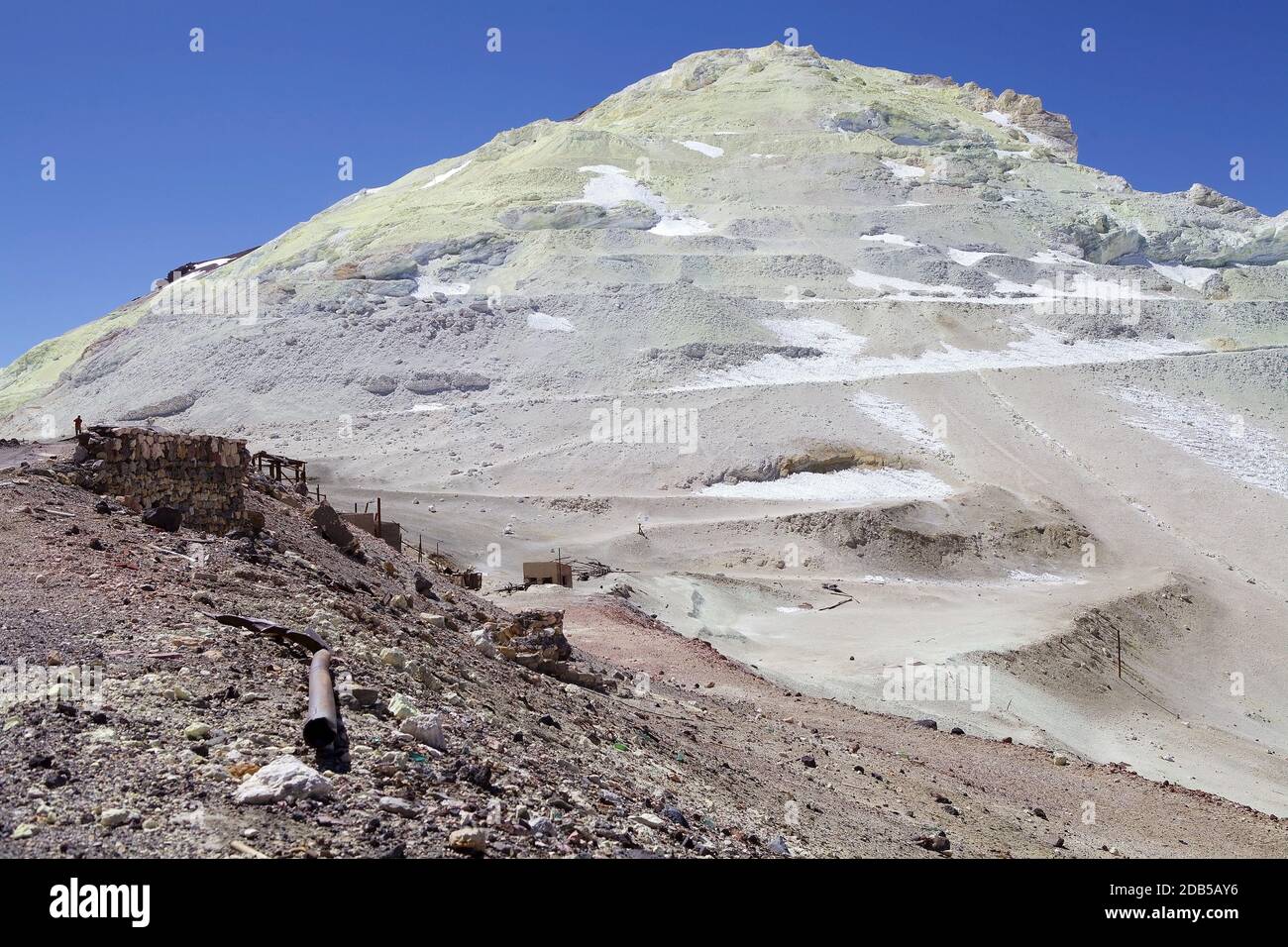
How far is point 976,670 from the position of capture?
59.2ft

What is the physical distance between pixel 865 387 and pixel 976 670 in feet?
86.0

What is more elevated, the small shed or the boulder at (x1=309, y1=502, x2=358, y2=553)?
the boulder at (x1=309, y1=502, x2=358, y2=553)

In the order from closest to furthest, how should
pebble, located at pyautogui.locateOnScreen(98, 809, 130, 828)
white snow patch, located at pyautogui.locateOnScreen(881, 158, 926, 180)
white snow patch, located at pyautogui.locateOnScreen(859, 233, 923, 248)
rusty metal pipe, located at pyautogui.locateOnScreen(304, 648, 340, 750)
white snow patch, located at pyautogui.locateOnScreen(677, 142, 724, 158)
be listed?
pebble, located at pyautogui.locateOnScreen(98, 809, 130, 828), rusty metal pipe, located at pyautogui.locateOnScreen(304, 648, 340, 750), white snow patch, located at pyautogui.locateOnScreen(859, 233, 923, 248), white snow patch, located at pyautogui.locateOnScreen(881, 158, 926, 180), white snow patch, located at pyautogui.locateOnScreen(677, 142, 724, 158)

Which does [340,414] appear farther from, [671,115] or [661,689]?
[671,115]

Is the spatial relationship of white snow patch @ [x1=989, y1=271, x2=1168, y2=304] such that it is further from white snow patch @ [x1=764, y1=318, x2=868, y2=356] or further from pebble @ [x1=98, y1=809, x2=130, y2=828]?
pebble @ [x1=98, y1=809, x2=130, y2=828]

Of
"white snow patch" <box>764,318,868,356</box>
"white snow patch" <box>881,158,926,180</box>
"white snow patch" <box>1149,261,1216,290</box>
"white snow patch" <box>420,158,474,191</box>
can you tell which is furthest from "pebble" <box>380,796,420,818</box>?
"white snow patch" <box>420,158,474,191</box>

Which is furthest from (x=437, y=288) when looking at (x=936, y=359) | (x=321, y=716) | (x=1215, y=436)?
(x=321, y=716)

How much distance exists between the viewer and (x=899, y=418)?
134ft

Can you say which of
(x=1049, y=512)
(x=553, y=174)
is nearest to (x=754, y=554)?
(x=1049, y=512)

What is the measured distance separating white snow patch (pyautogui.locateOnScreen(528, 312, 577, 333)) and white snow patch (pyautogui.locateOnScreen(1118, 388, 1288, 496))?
78.9 feet

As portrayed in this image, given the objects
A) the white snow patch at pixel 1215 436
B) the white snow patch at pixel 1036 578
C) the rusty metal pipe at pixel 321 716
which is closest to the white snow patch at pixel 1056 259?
the white snow patch at pixel 1215 436

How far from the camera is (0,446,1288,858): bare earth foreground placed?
455 centimetres

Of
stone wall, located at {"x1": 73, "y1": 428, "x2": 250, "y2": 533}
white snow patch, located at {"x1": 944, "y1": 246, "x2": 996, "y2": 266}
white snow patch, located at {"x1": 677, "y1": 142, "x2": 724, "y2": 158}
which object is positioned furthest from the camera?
white snow patch, located at {"x1": 677, "y1": 142, "x2": 724, "y2": 158}
